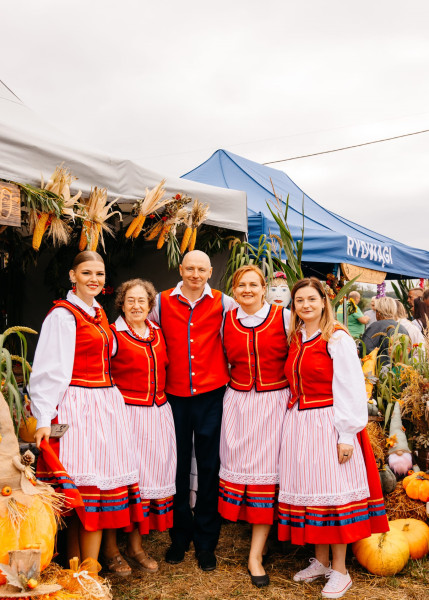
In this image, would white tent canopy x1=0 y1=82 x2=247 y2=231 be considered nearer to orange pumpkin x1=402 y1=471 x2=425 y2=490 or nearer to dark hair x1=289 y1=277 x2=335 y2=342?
dark hair x1=289 y1=277 x2=335 y2=342

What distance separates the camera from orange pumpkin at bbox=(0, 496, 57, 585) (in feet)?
6.14

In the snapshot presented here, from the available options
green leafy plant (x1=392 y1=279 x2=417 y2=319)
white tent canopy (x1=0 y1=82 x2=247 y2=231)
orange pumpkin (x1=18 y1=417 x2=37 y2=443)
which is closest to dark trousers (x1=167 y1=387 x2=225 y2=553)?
orange pumpkin (x1=18 y1=417 x2=37 y2=443)

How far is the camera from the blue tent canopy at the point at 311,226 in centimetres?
499

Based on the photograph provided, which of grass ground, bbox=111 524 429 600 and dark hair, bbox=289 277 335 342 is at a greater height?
dark hair, bbox=289 277 335 342

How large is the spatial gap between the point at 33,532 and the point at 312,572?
141 centimetres

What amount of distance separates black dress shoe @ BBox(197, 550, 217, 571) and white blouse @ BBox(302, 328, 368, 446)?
3.12ft

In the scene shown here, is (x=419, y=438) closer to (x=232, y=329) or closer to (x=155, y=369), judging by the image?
(x=232, y=329)

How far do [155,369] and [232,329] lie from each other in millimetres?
443

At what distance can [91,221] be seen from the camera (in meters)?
2.98

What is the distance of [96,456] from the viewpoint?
239cm

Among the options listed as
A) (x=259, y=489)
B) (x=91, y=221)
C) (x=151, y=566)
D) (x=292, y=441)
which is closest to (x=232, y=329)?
(x=292, y=441)

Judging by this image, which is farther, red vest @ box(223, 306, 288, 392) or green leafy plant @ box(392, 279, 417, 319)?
green leafy plant @ box(392, 279, 417, 319)

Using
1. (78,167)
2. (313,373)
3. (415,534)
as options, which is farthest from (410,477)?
(78,167)

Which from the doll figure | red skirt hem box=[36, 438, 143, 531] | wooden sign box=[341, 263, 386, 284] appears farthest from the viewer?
wooden sign box=[341, 263, 386, 284]
